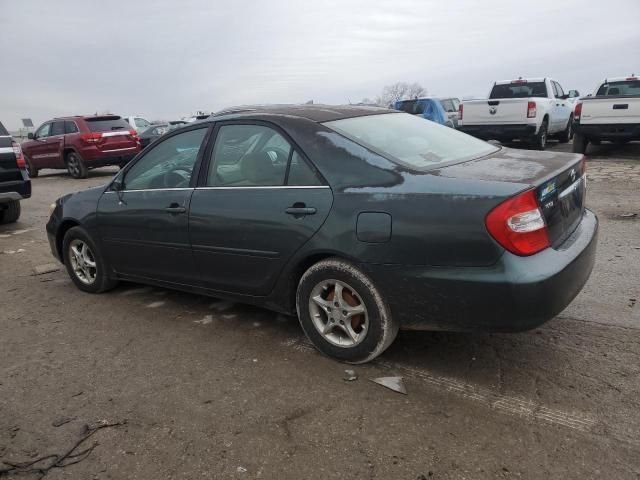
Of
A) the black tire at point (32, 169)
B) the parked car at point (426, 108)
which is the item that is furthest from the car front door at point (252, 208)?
the black tire at point (32, 169)

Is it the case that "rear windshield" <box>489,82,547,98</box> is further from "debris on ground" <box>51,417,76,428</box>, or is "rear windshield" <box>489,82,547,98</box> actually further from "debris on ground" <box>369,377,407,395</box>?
"debris on ground" <box>51,417,76,428</box>

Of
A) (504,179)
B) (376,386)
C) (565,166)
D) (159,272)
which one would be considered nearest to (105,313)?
(159,272)

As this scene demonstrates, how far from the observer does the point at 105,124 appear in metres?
14.4

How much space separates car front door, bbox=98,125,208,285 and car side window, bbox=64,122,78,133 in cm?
1143

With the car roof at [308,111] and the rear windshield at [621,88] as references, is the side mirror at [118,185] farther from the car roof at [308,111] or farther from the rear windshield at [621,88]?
the rear windshield at [621,88]

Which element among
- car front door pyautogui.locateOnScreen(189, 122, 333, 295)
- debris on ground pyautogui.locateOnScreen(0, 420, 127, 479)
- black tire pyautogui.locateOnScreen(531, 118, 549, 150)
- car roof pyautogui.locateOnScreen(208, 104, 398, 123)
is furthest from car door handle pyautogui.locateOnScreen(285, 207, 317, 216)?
black tire pyautogui.locateOnScreen(531, 118, 549, 150)

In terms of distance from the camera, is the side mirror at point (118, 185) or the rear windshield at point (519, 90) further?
the rear windshield at point (519, 90)

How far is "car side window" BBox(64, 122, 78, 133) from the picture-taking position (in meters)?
14.4

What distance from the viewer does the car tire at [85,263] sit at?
15.1 ft

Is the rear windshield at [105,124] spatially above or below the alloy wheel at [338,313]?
above

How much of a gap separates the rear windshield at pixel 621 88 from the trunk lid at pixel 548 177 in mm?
10792

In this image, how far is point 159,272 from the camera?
4.07m

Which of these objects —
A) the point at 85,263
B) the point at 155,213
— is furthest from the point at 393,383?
the point at 85,263

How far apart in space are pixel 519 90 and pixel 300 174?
12.8m
